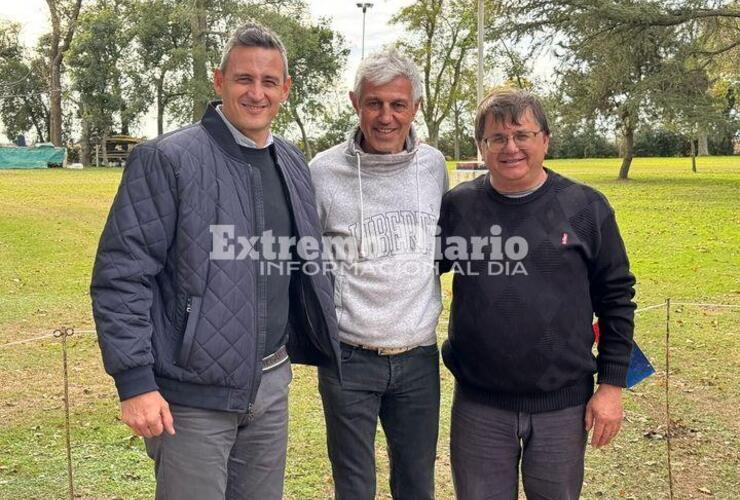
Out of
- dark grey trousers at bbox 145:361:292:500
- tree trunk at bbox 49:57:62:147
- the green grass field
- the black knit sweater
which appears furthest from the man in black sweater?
tree trunk at bbox 49:57:62:147

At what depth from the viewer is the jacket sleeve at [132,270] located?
205 centimetres

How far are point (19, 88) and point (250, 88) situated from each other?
46.6 meters

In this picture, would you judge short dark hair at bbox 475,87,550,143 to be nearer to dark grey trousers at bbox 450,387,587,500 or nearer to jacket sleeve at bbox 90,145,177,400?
dark grey trousers at bbox 450,387,587,500

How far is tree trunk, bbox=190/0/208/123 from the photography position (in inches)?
1195

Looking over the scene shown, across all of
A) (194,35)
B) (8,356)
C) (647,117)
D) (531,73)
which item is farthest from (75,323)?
(194,35)

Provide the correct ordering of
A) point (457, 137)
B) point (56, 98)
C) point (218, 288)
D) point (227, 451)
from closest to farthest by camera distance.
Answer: point (218, 288) → point (227, 451) → point (56, 98) → point (457, 137)

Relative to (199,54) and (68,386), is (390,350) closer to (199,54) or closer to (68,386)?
(68,386)

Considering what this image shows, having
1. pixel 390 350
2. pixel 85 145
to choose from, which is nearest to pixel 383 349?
pixel 390 350

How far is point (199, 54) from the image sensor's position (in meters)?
31.0

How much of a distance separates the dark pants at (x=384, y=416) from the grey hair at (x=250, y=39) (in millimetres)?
1089

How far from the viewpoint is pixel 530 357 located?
238 cm

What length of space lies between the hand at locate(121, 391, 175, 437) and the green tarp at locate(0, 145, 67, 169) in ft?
124

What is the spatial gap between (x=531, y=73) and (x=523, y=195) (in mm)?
19803

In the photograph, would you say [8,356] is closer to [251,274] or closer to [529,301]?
[251,274]
